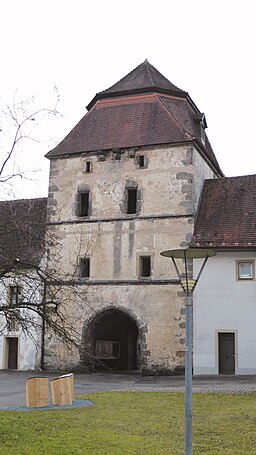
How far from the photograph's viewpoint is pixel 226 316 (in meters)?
26.8

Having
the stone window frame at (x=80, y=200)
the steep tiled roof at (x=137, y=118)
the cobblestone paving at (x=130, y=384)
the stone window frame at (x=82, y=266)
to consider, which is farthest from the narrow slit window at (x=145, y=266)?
the steep tiled roof at (x=137, y=118)

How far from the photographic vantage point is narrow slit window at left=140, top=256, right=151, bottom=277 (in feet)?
95.1

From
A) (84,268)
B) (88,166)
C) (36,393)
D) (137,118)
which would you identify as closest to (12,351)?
(84,268)

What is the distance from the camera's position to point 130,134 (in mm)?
30719

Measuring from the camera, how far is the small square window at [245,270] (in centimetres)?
2692

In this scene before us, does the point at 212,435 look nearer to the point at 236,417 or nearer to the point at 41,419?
the point at 236,417

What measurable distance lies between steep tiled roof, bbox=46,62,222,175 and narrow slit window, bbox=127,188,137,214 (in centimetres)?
224

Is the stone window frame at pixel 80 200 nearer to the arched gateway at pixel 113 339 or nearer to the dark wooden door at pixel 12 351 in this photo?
the arched gateway at pixel 113 339

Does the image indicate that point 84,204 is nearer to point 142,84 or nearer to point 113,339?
point 142,84

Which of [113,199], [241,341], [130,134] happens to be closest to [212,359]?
[241,341]

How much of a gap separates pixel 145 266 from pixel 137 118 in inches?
307

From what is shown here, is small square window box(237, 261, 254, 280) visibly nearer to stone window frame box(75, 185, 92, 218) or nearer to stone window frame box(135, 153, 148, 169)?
stone window frame box(135, 153, 148, 169)

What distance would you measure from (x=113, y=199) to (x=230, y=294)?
24.5 ft

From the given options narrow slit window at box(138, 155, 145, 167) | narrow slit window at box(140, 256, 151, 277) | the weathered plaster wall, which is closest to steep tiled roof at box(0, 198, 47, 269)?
the weathered plaster wall
